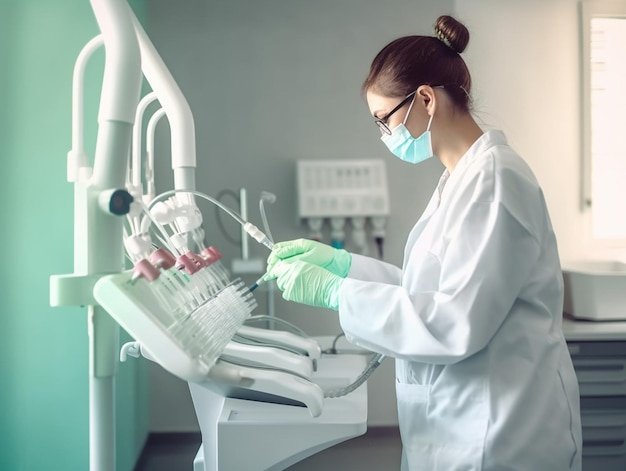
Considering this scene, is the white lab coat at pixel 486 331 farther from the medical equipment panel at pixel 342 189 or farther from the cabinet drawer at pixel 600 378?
the medical equipment panel at pixel 342 189

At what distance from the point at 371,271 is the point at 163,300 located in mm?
799

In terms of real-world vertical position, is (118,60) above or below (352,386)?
above

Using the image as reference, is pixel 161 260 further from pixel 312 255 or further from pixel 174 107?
pixel 312 255

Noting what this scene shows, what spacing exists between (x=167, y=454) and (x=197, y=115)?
1.47 metres

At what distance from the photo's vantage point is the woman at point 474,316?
3.42 feet

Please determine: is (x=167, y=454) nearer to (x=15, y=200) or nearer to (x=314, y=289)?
(x=15, y=200)

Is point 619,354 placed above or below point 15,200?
below

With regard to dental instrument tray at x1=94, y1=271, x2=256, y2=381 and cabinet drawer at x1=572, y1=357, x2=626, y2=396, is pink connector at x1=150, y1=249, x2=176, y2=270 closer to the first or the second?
dental instrument tray at x1=94, y1=271, x2=256, y2=381

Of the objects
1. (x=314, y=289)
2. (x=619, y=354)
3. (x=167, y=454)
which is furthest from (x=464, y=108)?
(x=167, y=454)

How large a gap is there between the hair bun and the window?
1.60 m

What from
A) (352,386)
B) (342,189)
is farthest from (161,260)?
(342,189)

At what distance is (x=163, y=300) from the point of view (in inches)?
35.3

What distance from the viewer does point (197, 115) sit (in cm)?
258

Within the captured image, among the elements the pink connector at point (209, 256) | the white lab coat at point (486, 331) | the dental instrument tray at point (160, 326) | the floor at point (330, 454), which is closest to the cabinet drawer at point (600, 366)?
the floor at point (330, 454)
